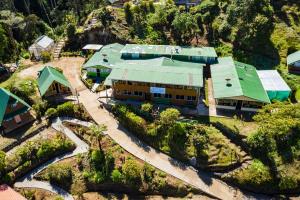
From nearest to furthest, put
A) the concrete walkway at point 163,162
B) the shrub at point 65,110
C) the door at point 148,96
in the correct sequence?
the concrete walkway at point 163,162 < the shrub at point 65,110 < the door at point 148,96

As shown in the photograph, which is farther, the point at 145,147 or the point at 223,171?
the point at 145,147

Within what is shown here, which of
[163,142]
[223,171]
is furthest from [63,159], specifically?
[223,171]

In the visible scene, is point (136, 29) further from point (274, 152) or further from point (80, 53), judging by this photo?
point (274, 152)

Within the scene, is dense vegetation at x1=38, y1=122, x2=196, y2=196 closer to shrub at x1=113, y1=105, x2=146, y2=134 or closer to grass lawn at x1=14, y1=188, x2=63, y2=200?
grass lawn at x1=14, y1=188, x2=63, y2=200

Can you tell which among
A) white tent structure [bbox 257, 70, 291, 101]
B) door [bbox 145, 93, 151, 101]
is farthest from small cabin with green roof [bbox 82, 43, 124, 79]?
white tent structure [bbox 257, 70, 291, 101]

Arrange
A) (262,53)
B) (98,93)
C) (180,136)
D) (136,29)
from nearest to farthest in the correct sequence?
1. (180,136)
2. (98,93)
3. (262,53)
4. (136,29)

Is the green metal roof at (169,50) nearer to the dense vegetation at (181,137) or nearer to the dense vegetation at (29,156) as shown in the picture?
the dense vegetation at (181,137)

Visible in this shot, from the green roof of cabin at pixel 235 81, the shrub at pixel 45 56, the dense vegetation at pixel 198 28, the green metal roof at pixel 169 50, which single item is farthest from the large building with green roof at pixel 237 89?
the shrub at pixel 45 56

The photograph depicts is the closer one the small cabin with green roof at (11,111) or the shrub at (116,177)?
the shrub at (116,177)

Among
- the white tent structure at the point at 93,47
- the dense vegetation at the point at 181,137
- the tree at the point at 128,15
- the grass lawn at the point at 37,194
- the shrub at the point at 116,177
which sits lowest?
the grass lawn at the point at 37,194
